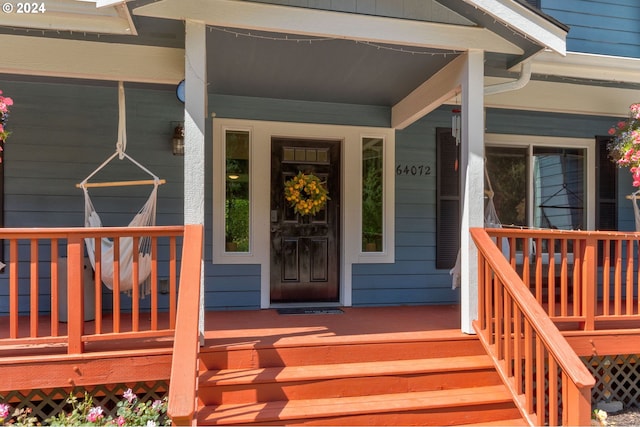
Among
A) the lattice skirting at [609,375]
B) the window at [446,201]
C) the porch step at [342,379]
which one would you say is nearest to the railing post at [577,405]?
the porch step at [342,379]

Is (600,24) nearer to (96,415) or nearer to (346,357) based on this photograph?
(346,357)

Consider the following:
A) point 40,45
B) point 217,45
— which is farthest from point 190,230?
point 40,45

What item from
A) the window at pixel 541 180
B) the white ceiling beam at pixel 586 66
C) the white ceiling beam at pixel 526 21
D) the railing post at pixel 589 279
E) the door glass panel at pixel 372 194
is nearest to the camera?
the white ceiling beam at pixel 526 21

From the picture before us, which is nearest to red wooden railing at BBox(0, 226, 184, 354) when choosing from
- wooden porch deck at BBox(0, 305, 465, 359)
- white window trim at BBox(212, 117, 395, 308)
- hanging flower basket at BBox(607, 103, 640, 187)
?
wooden porch deck at BBox(0, 305, 465, 359)

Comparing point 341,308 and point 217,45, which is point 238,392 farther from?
point 217,45

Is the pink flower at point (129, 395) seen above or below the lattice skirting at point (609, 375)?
above

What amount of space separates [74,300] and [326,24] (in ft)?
7.72

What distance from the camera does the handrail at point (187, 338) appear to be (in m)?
1.98

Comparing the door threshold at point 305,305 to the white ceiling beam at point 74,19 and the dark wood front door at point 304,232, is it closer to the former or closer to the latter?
the dark wood front door at point 304,232

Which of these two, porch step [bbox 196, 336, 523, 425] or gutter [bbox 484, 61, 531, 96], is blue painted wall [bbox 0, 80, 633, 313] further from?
porch step [bbox 196, 336, 523, 425]

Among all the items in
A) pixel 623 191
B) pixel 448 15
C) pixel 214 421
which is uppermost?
pixel 448 15

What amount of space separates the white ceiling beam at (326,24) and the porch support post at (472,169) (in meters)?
0.16

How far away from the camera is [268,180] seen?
185 inches

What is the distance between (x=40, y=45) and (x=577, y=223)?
557 cm
